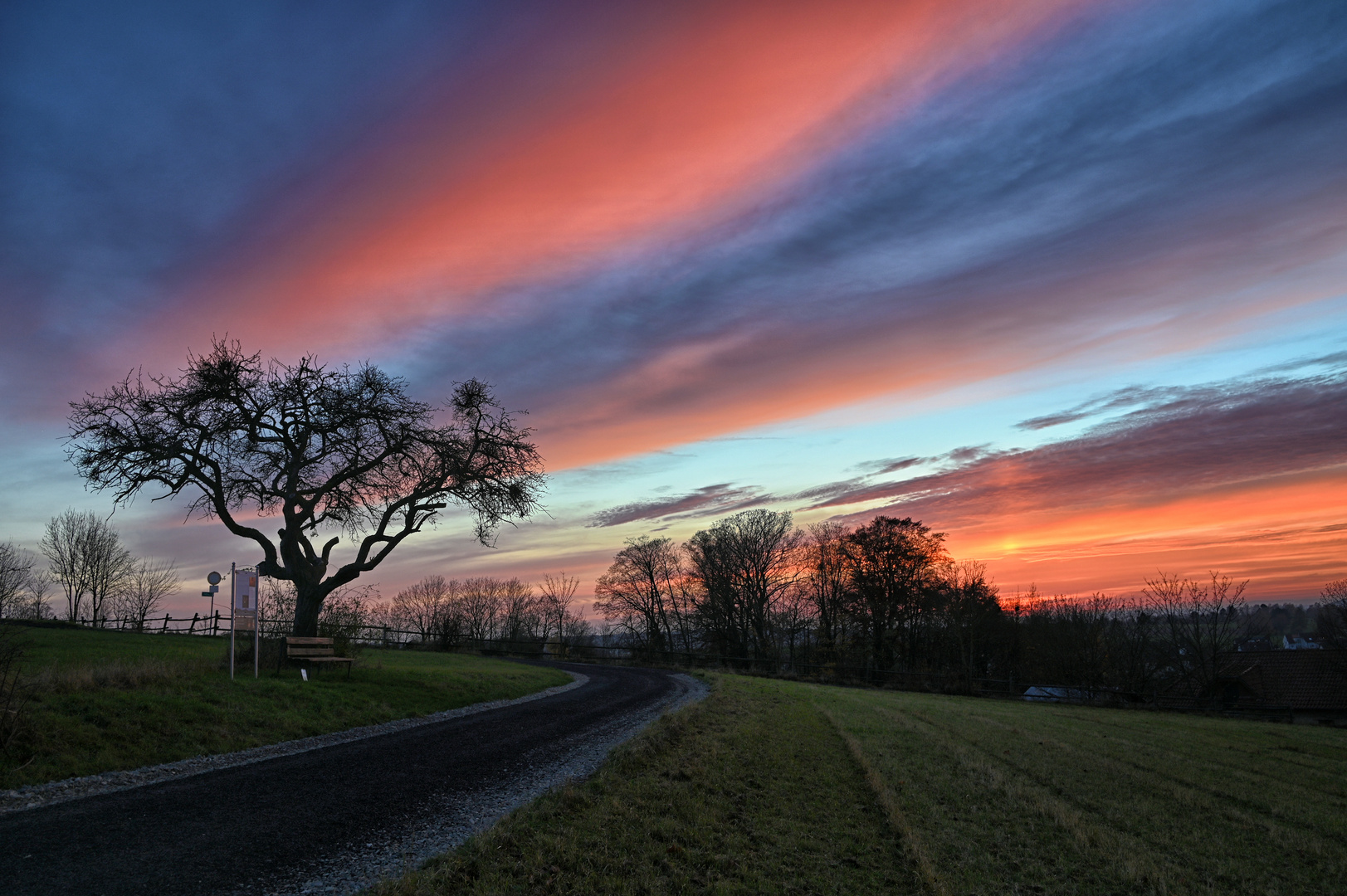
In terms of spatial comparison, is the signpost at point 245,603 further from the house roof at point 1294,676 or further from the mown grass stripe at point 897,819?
the house roof at point 1294,676

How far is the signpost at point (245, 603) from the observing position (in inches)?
659

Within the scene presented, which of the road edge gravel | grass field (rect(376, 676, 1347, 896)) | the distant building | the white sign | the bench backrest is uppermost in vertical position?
the white sign

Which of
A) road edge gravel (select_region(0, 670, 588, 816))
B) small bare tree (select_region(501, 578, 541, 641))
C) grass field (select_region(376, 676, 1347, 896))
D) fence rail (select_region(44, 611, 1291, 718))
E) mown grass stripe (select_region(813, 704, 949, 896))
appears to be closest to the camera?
grass field (select_region(376, 676, 1347, 896))

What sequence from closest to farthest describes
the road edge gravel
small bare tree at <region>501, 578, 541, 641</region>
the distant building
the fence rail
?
the road edge gravel → the fence rail → the distant building → small bare tree at <region>501, 578, 541, 641</region>

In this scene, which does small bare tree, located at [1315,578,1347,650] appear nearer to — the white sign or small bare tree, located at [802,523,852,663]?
small bare tree, located at [802,523,852,663]

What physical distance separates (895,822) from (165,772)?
1024cm

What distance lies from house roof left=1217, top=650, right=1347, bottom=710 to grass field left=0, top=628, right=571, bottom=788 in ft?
197

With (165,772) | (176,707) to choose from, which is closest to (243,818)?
(165,772)

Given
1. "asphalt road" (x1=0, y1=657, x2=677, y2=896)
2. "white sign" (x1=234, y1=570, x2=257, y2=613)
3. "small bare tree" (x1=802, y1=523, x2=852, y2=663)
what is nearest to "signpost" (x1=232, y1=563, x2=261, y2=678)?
"white sign" (x1=234, y1=570, x2=257, y2=613)

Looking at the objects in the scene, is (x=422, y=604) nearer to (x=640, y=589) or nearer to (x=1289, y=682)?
(x=640, y=589)

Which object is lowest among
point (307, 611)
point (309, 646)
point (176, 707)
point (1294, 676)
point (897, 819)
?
point (1294, 676)

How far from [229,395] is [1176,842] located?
25300 mm

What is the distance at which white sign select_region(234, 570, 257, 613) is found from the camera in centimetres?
1694

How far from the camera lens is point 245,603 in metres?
17.1
